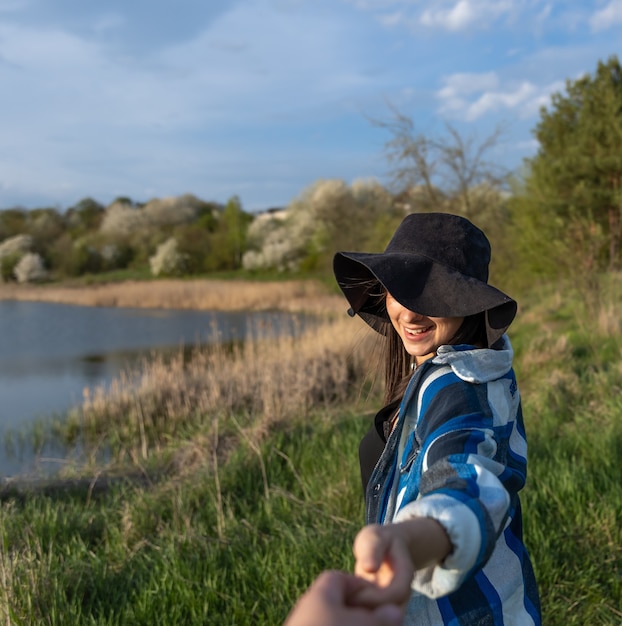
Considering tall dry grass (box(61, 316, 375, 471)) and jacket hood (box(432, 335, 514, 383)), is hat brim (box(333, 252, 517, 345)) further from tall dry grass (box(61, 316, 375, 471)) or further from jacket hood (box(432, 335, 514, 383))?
tall dry grass (box(61, 316, 375, 471))

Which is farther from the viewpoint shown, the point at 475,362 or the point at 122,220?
the point at 122,220

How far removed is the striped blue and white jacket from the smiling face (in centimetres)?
13

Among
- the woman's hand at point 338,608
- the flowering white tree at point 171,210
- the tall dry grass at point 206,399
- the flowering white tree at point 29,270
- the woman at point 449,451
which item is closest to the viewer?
the woman's hand at point 338,608

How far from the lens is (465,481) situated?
3.05 feet

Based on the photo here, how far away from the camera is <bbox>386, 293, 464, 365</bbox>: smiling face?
1.40 m

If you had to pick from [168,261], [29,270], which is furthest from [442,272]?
[168,261]

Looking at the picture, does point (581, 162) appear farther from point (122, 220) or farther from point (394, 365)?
point (122, 220)

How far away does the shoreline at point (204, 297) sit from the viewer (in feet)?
60.2

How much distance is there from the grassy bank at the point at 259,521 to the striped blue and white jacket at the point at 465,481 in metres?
0.76

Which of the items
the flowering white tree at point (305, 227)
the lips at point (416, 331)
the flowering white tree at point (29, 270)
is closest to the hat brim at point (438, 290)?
the lips at point (416, 331)

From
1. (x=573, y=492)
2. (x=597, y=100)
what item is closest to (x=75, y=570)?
(x=573, y=492)

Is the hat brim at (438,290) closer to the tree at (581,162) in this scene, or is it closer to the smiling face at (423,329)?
the smiling face at (423,329)

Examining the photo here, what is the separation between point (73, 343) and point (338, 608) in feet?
42.6

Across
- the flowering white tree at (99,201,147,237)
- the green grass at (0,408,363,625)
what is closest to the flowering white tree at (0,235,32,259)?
the flowering white tree at (99,201,147,237)
